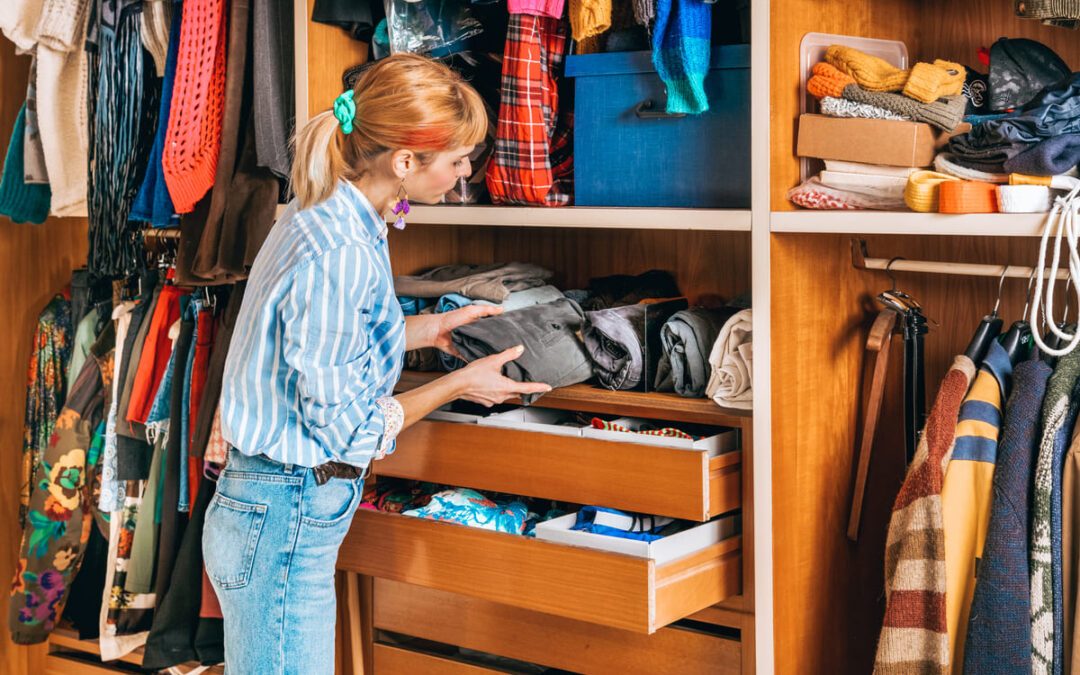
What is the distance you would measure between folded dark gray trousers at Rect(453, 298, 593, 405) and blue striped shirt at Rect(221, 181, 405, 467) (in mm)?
180

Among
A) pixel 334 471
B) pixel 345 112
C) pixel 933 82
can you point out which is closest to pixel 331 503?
pixel 334 471

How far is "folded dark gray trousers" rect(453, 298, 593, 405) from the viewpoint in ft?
6.06

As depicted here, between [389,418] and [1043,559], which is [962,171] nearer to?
[1043,559]

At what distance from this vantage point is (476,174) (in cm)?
213

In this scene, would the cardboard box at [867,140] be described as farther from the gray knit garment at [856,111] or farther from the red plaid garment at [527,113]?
the red plaid garment at [527,113]

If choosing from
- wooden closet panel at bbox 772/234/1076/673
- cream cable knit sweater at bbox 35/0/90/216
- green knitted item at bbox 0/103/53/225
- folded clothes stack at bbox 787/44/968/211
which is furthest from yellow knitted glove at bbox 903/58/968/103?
green knitted item at bbox 0/103/53/225

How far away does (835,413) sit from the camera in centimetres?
184

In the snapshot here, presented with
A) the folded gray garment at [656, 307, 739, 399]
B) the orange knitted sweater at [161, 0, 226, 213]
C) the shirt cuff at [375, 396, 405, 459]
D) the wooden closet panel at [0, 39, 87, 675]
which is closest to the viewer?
the shirt cuff at [375, 396, 405, 459]

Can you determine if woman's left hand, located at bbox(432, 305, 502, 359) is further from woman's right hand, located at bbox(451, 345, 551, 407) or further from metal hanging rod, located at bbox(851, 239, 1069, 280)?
metal hanging rod, located at bbox(851, 239, 1069, 280)

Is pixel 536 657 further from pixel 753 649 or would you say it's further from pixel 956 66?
pixel 956 66

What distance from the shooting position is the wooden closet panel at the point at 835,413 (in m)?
1.73

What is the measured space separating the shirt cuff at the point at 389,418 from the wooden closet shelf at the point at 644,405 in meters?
0.29

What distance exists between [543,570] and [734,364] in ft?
1.44

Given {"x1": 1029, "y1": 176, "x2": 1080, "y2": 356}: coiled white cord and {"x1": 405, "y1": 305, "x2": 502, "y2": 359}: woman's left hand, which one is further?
{"x1": 405, "y1": 305, "x2": 502, "y2": 359}: woman's left hand
